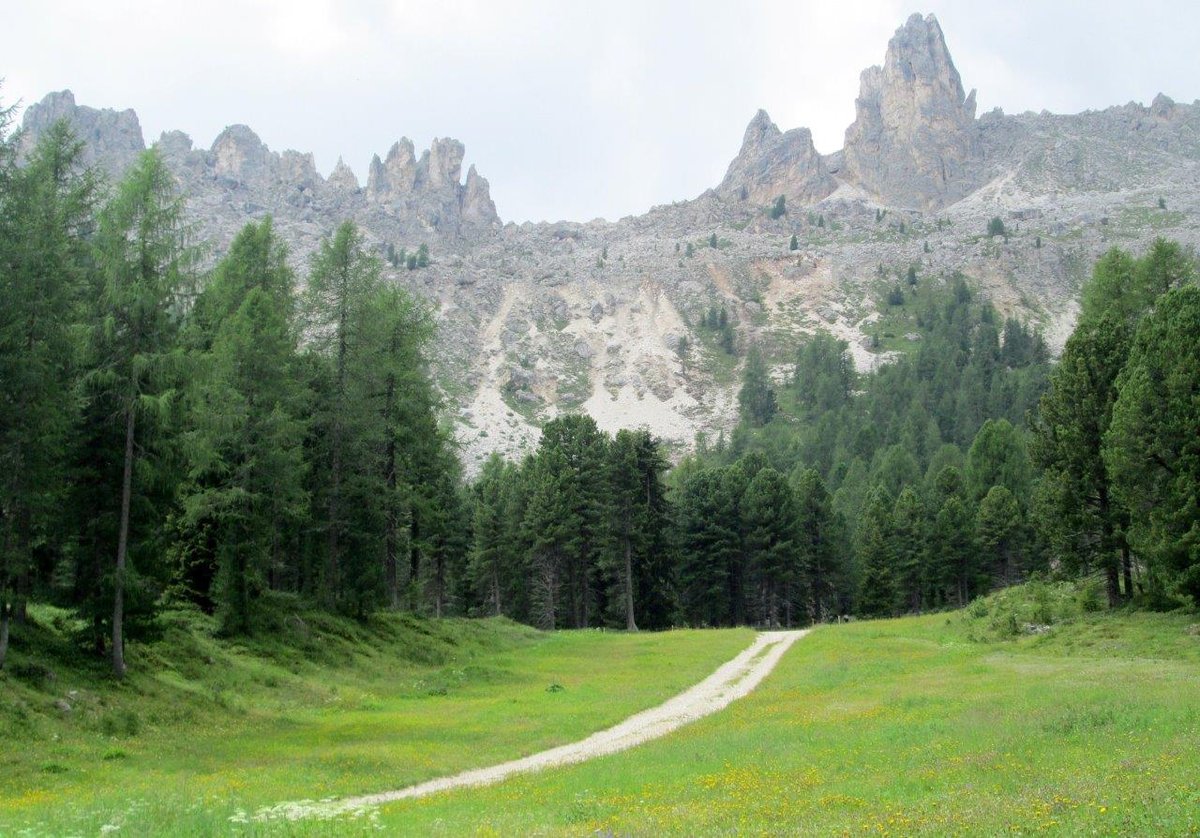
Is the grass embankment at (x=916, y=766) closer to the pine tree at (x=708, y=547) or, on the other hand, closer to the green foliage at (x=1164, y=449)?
the green foliage at (x=1164, y=449)

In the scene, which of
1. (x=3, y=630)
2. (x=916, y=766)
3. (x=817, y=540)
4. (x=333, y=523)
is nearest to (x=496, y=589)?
(x=817, y=540)

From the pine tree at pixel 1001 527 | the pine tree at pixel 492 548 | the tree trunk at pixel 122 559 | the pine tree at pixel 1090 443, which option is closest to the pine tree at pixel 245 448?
the tree trunk at pixel 122 559

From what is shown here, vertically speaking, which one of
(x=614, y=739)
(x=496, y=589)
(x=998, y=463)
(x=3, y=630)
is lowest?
(x=614, y=739)

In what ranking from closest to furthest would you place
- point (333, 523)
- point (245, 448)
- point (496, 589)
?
point (245, 448)
point (333, 523)
point (496, 589)

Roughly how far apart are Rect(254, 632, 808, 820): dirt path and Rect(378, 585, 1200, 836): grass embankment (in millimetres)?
1035

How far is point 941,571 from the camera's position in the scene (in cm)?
8588

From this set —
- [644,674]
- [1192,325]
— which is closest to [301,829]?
[644,674]

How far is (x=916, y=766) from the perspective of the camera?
16.1 meters

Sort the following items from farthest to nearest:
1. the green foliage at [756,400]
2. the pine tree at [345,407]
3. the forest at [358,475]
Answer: the green foliage at [756,400], the pine tree at [345,407], the forest at [358,475]

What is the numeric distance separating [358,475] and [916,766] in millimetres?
32121

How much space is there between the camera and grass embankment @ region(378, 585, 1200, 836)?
38.4 ft

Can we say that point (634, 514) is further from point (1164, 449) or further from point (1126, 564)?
point (1164, 449)

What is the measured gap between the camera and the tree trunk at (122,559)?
2536cm

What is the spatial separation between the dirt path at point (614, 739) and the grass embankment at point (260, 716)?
1.94ft
